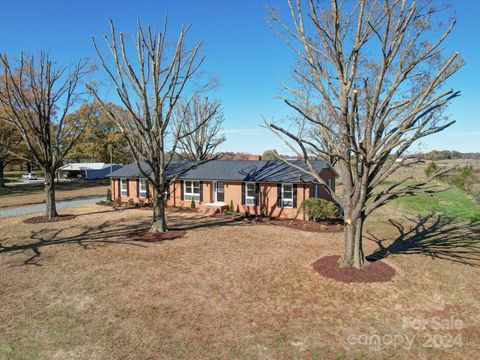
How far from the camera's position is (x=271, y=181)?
2264 centimetres

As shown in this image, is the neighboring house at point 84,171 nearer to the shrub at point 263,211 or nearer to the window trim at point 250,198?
the window trim at point 250,198

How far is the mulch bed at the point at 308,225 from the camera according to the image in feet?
62.1

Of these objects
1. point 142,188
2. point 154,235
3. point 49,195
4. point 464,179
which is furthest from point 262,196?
point 464,179

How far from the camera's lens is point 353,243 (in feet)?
38.1

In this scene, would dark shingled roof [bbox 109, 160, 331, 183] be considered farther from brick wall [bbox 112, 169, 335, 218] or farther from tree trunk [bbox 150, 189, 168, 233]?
tree trunk [bbox 150, 189, 168, 233]

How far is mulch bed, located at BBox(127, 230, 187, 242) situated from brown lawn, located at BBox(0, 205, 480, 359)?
2.89 ft

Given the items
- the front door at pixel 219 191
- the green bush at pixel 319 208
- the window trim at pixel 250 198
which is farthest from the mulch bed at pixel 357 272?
the front door at pixel 219 191

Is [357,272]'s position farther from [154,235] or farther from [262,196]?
[262,196]

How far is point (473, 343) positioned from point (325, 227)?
1204 centimetres

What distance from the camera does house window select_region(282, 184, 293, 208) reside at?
74.0ft

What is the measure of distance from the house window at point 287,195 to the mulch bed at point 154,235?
25.8ft

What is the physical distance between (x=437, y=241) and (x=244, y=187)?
12.8 metres

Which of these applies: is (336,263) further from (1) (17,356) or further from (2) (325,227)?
(1) (17,356)

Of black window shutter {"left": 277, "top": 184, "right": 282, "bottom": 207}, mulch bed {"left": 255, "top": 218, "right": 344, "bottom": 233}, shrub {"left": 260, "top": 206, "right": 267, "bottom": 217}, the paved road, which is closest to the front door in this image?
shrub {"left": 260, "top": 206, "right": 267, "bottom": 217}
